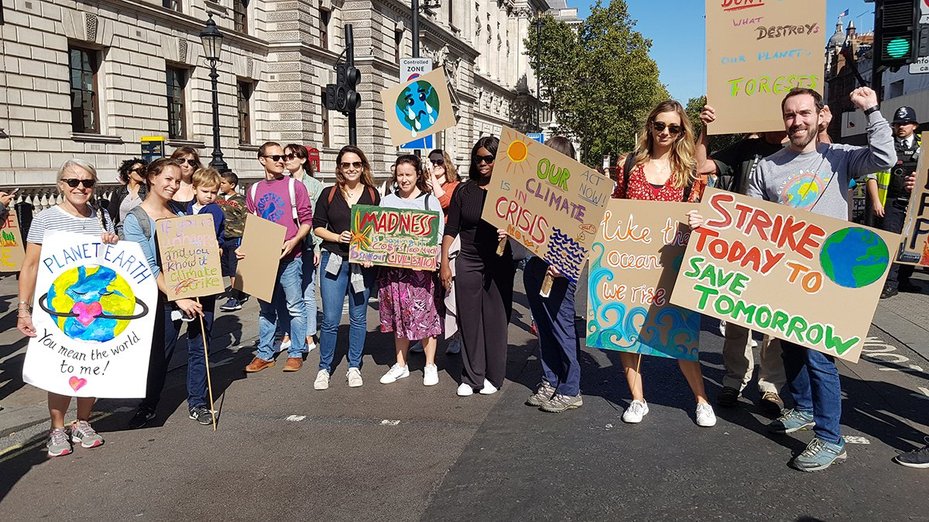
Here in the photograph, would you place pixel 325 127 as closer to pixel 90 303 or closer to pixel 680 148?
pixel 90 303

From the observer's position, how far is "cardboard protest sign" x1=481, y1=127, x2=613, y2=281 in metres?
4.60

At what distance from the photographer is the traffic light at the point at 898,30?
6492mm

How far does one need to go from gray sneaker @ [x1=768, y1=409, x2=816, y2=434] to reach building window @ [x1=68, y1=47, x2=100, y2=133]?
19.4 m

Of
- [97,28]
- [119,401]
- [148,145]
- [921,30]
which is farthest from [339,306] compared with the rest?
[97,28]

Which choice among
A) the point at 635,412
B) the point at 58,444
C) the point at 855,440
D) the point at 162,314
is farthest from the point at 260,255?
the point at 855,440

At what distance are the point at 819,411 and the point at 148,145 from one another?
14.2 m

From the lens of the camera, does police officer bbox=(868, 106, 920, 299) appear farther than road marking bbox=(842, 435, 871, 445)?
Yes

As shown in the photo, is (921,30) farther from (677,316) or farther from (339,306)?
(339,306)

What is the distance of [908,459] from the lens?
4027 mm

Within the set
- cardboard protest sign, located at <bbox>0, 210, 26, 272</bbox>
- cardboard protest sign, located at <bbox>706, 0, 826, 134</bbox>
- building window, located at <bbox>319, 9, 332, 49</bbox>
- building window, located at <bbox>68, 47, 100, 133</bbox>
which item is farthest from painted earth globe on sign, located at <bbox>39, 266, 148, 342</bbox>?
building window, located at <bbox>319, 9, 332, 49</bbox>

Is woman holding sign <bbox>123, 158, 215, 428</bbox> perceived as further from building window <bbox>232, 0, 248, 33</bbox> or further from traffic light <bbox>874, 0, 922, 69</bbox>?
building window <bbox>232, 0, 248, 33</bbox>

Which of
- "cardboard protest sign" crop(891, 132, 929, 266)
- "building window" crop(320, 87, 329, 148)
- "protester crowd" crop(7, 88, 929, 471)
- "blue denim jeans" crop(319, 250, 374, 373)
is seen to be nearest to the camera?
"protester crowd" crop(7, 88, 929, 471)

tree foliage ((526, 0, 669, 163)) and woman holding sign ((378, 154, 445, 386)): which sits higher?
tree foliage ((526, 0, 669, 163))

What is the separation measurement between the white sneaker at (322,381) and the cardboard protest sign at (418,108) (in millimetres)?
2388
